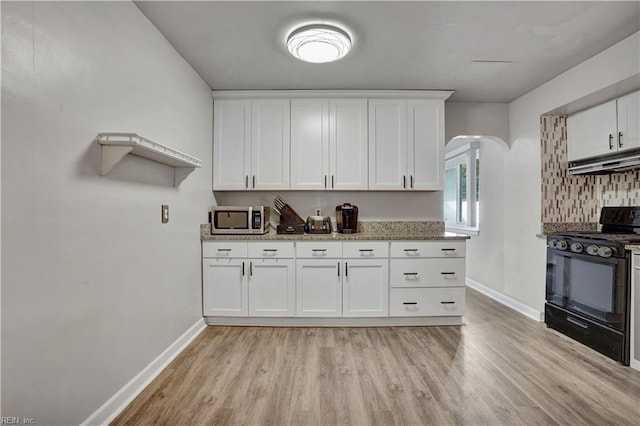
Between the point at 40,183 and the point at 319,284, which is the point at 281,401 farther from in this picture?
the point at 40,183

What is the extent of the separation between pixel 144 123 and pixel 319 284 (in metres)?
2.01

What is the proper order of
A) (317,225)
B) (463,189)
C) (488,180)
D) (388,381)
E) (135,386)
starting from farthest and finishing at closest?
1. (463,189)
2. (488,180)
3. (317,225)
4. (388,381)
5. (135,386)

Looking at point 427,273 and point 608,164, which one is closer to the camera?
point 608,164

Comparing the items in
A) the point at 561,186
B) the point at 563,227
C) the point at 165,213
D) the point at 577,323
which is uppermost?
the point at 561,186

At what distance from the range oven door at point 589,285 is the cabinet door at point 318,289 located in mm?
2085

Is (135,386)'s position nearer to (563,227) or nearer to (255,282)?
(255,282)

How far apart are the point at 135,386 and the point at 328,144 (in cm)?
261

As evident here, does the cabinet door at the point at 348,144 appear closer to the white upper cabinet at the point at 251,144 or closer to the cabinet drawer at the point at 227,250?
the white upper cabinet at the point at 251,144

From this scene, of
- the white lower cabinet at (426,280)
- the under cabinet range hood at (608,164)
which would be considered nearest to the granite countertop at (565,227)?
the under cabinet range hood at (608,164)

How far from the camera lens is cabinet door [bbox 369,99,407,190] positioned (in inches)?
127

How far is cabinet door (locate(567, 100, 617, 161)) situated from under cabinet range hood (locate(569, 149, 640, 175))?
0.08 m

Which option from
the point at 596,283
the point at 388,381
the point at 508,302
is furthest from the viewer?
the point at 508,302

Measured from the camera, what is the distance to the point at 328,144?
127 inches

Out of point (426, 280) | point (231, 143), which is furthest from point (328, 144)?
point (426, 280)
